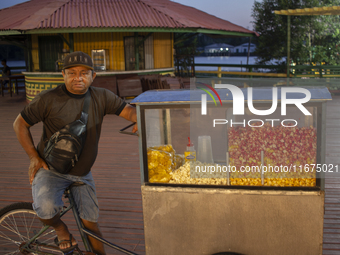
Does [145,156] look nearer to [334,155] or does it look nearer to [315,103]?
[315,103]

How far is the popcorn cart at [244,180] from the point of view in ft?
8.66

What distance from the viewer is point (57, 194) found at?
2715 millimetres

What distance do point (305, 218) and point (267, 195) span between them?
12.3 inches

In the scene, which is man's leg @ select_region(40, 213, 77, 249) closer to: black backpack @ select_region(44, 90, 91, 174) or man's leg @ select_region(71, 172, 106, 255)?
man's leg @ select_region(71, 172, 106, 255)

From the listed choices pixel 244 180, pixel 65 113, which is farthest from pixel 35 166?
pixel 244 180

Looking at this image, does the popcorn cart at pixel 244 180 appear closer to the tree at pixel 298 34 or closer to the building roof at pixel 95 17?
the building roof at pixel 95 17

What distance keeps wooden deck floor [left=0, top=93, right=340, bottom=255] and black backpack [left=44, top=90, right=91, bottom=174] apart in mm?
1332

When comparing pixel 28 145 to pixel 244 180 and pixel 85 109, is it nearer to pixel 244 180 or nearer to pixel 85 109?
pixel 85 109

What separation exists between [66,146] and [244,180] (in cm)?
131

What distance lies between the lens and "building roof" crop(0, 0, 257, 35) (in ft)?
42.6

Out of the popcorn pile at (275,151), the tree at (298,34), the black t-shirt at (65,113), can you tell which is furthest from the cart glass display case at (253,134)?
the tree at (298,34)

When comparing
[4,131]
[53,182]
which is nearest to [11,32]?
[4,131]

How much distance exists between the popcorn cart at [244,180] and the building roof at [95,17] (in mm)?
11051

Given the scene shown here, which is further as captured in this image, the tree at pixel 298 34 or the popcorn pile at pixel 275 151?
the tree at pixel 298 34
